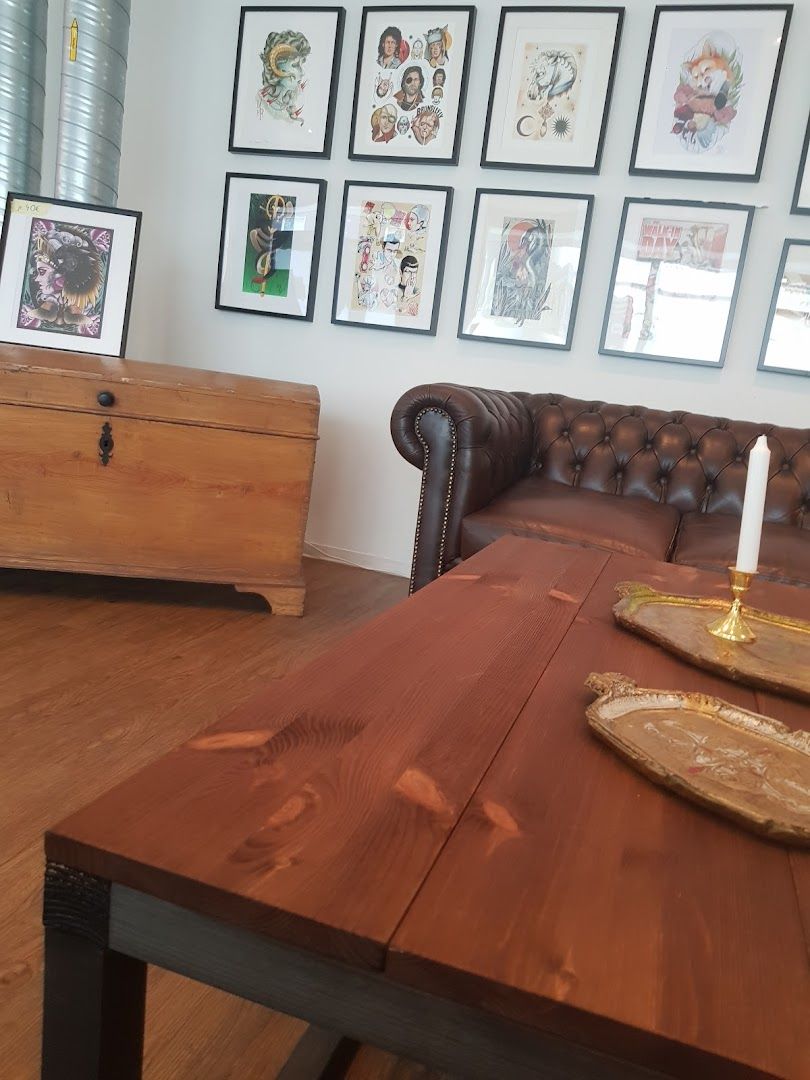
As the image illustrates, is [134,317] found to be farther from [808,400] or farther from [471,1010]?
[471,1010]

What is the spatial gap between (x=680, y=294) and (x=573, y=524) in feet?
4.10

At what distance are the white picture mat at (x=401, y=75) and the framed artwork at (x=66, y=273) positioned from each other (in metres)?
1.05

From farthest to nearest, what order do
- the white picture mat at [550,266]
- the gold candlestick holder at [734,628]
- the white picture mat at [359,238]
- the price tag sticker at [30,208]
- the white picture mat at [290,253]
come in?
the white picture mat at [290,253]
the white picture mat at [359,238]
the white picture mat at [550,266]
the price tag sticker at [30,208]
the gold candlestick holder at [734,628]

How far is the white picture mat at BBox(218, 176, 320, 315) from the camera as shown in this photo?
346 cm

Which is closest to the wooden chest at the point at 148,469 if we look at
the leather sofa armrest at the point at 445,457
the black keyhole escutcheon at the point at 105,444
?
the black keyhole escutcheon at the point at 105,444

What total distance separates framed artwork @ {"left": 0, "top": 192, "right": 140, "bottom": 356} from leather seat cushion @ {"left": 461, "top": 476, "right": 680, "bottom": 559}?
1.41 meters

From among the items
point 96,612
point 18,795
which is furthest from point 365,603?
point 18,795

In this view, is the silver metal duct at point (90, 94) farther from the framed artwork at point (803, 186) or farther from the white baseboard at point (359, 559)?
the framed artwork at point (803, 186)

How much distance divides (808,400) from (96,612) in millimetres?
2530

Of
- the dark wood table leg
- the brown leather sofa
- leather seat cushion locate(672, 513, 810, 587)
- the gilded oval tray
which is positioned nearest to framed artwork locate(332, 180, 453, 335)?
the brown leather sofa

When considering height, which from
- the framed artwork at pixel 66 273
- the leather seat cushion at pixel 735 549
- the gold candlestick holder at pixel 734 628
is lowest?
the leather seat cushion at pixel 735 549

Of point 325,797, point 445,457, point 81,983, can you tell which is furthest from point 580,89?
point 81,983

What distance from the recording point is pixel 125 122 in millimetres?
3586

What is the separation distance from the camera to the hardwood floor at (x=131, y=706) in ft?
3.45
